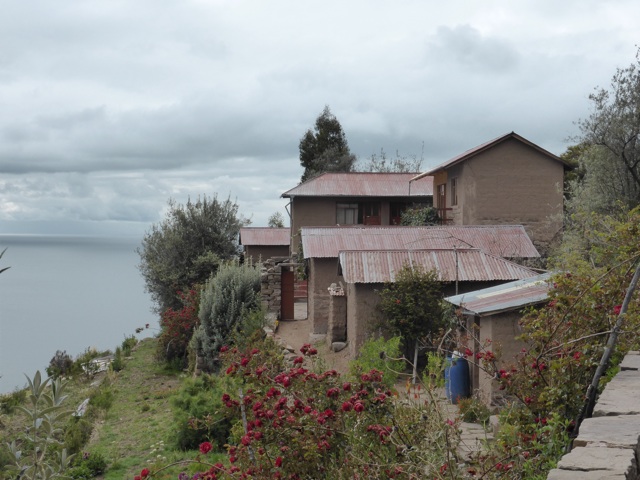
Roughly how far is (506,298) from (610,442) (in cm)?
825

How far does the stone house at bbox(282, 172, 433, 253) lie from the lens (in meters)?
38.3

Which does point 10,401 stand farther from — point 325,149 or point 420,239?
point 325,149

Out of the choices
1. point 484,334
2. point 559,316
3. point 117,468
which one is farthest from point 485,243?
Answer: point 559,316

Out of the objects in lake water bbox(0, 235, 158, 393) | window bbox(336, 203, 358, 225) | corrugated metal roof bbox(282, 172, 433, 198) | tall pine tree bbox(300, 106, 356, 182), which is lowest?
lake water bbox(0, 235, 158, 393)

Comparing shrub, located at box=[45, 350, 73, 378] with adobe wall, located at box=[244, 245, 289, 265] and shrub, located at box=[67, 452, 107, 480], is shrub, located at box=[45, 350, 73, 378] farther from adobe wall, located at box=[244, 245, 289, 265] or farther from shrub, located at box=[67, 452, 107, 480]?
shrub, located at box=[67, 452, 107, 480]

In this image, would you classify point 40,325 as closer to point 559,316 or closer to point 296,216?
point 296,216

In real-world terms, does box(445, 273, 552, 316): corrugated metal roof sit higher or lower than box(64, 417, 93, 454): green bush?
higher

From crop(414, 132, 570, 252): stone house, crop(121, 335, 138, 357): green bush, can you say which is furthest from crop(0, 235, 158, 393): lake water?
crop(414, 132, 570, 252): stone house

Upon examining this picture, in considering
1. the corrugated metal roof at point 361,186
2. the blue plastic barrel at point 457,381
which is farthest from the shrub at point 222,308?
the corrugated metal roof at point 361,186

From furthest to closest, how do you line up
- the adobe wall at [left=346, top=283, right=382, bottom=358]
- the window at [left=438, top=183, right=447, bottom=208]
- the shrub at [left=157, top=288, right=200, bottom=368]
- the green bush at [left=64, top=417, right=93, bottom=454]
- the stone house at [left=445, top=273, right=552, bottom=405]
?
the window at [left=438, top=183, right=447, bottom=208] → the shrub at [left=157, top=288, right=200, bottom=368] → the adobe wall at [left=346, top=283, right=382, bottom=358] → the green bush at [left=64, top=417, right=93, bottom=454] → the stone house at [left=445, top=273, right=552, bottom=405]

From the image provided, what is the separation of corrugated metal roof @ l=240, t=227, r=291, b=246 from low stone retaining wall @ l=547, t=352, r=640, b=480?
3292 cm

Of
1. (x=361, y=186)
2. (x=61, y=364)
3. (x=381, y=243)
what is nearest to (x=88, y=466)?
(x=381, y=243)

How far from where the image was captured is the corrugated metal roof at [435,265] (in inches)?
659

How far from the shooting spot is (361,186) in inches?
1537
